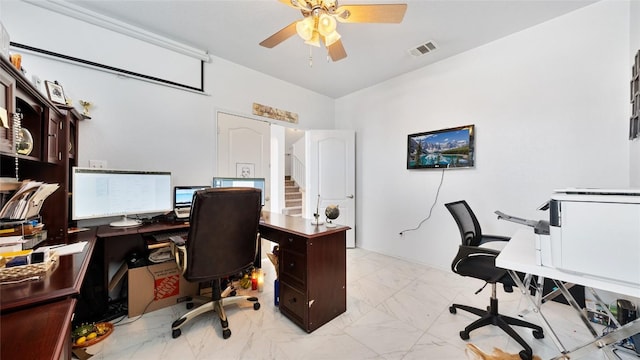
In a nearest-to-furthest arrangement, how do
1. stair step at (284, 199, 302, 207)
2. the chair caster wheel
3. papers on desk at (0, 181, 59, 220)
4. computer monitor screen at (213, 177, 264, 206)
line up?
papers on desk at (0, 181, 59, 220), the chair caster wheel, computer monitor screen at (213, 177, 264, 206), stair step at (284, 199, 302, 207)

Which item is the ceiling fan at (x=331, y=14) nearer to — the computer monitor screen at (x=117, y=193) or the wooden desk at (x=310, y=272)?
the wooden desk at (x=310, y=272)

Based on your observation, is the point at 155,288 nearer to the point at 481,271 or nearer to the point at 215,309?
the point at 215,309

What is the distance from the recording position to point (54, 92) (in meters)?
1.83

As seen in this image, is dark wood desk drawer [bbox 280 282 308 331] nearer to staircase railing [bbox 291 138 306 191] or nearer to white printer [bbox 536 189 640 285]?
white printer [bbox 536 189 640 285]

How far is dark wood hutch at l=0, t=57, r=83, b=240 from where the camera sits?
107cm

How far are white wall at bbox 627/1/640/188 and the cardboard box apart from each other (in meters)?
3.95

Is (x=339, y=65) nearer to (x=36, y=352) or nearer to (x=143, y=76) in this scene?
(x=143, y=76)

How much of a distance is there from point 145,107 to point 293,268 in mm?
2320

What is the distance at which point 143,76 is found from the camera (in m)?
2.46

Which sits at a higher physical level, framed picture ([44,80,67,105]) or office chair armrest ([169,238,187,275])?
framed picture ([44,80,67,105])

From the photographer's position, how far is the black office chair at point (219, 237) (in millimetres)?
1619

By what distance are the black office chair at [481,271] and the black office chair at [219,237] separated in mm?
1645

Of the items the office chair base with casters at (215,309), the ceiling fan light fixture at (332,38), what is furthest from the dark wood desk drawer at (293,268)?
the ceiling fan light fixture at (332,38)

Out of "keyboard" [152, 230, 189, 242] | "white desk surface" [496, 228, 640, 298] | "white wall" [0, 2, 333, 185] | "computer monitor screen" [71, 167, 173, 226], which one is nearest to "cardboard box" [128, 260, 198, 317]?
"keyboard" [152, 230, 189, 242]
